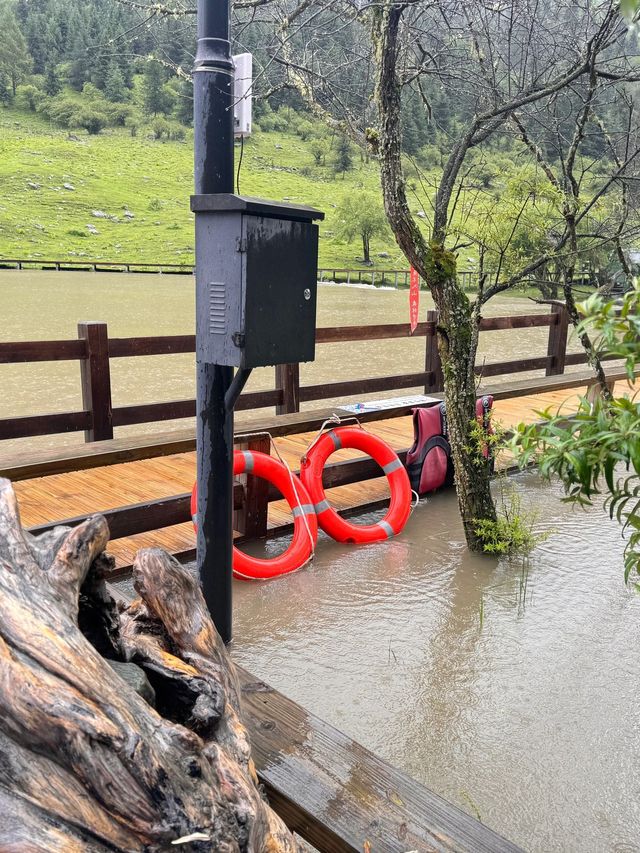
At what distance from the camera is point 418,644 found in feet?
12.8

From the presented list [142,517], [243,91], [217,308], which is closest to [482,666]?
[142,517]

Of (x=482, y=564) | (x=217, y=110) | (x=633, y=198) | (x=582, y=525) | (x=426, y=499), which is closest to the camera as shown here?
(x=217, y=110)

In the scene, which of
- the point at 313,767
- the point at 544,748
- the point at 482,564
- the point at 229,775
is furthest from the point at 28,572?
the point at 482,564

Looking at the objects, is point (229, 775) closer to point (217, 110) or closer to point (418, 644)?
point (217, 110)

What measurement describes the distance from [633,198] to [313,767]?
6.52 metres

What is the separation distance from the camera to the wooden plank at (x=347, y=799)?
154 centimetres

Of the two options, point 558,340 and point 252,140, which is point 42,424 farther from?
point 252,140

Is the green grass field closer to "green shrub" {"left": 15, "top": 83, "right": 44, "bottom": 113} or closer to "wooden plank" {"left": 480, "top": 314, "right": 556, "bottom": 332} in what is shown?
"green shrub" {"left": 15, "top": 83, "right": 44, "bottom": 113}

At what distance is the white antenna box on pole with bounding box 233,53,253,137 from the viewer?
304cm

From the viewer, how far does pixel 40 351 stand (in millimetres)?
5531

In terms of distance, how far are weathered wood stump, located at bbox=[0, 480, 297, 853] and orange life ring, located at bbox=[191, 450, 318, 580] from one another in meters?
2.85

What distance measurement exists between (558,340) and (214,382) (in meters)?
7.35

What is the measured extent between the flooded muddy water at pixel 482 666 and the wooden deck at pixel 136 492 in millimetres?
614


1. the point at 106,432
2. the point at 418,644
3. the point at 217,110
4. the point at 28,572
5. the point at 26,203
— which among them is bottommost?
the point at 418,644
